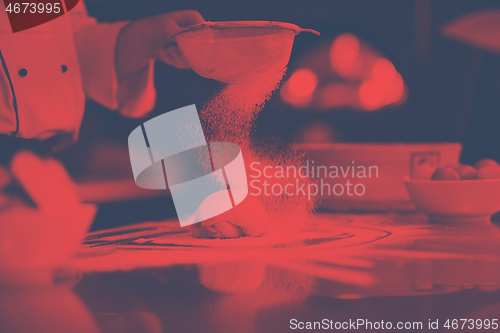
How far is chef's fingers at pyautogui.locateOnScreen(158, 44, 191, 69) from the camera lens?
81 centimetres

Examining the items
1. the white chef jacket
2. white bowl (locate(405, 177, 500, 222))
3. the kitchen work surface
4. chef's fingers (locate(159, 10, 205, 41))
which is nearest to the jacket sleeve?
the white chef jacket

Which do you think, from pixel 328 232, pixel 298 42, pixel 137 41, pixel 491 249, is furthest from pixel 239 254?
pixel 298 42

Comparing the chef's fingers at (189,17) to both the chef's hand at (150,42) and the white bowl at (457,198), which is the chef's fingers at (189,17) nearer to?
the chef's hand at (150,42)

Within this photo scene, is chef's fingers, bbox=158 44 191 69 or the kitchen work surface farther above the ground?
chef's fingers, bbox=158 44 191 69

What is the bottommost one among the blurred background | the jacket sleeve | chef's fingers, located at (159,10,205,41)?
the blurred background

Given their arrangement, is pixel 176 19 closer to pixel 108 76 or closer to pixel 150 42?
pixel 150 42

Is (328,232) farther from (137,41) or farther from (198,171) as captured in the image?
(137,41)

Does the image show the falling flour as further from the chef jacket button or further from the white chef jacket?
the chef jacket button

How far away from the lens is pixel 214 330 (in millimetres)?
350

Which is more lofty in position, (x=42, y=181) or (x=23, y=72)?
(x=23, y=72)

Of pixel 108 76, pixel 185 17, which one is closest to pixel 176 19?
pixel 185 17

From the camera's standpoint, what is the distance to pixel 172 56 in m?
0.82

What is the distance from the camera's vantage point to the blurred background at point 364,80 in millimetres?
1469

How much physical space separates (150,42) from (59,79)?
0.20 m
